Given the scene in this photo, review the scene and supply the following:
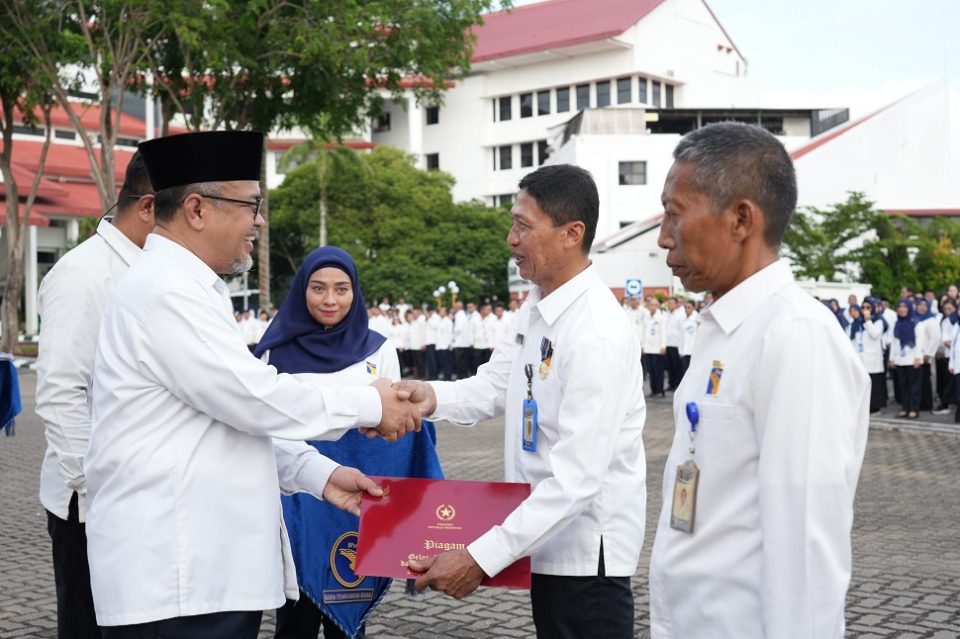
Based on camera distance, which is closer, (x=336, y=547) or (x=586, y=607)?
(x=586, y=607)

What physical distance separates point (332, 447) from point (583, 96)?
58.6 metres

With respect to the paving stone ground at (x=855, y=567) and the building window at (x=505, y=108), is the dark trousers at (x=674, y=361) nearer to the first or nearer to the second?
the paving stone ground at (x=855, y=567)

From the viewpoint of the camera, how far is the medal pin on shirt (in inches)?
92.1

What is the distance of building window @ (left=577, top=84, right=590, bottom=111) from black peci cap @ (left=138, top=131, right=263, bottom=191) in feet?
196

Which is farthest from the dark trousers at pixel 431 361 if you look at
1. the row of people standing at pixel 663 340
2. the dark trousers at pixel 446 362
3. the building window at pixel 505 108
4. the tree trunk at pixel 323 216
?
the building window at pixel 505 108

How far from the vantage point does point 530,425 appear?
3297mm

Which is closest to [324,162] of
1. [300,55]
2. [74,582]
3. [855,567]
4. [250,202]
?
[300,55]

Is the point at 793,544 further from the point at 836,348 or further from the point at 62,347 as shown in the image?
the point at 62,347

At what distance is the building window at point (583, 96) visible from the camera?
202 ft

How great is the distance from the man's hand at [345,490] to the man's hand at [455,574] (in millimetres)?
541

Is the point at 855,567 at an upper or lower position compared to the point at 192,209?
lower

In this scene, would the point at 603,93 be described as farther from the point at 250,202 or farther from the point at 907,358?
the point at 250,202

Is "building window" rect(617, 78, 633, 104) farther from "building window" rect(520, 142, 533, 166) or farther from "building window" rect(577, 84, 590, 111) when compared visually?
"building window" rect(520, 142, 533, 166)

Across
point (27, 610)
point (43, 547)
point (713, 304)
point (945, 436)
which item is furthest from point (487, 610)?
point (945, 436)
